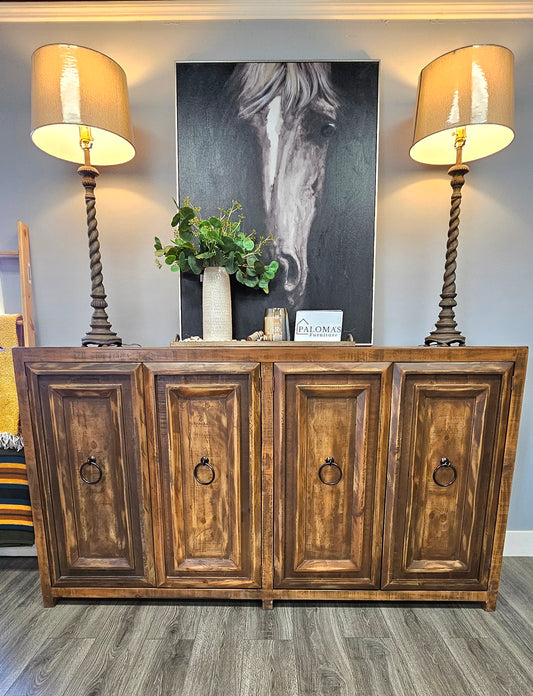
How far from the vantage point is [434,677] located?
3.27 feet

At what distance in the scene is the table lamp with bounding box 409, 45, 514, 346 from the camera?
1.10m

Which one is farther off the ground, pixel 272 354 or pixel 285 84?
pixel 285 84

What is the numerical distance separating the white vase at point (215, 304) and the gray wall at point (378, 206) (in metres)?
0.30

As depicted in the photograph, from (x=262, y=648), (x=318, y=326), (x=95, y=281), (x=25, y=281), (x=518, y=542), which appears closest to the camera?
(x=262, y=648)

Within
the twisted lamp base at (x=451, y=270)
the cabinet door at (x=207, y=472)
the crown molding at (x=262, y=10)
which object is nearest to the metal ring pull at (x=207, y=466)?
the cabinet door at (x=207, y=472)

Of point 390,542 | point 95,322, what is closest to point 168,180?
point 95,322

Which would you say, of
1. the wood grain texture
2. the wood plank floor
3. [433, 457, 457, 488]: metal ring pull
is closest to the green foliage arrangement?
the wood grain texture

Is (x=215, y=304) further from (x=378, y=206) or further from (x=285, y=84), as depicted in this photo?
(x=285, y=84)

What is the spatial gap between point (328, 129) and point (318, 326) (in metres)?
0.84

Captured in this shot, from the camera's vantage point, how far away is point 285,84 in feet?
4.56

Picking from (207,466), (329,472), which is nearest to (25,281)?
(207,466)

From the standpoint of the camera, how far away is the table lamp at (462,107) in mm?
1104

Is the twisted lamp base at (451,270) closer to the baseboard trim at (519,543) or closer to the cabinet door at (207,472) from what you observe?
the cabinet door at (207,472)

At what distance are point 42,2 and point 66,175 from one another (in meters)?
0.68
